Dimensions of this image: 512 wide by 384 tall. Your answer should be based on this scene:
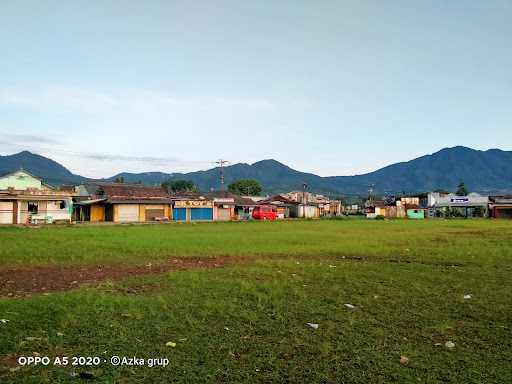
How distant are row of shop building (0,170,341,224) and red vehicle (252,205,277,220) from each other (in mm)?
2285

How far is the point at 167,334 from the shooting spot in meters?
6.22

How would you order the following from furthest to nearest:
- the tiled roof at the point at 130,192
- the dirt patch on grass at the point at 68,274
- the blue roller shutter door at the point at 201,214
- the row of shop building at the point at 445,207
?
the row of shop building at the point at 445,207, the blue roller shutter door at the point at 201,214, the tiled roof at the point at 130,192, the dirt patch on grass at the point at 68,274

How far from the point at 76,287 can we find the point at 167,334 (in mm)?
4968

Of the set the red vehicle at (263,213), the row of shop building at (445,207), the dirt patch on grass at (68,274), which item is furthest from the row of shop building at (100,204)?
the row of shop building at (445,207)

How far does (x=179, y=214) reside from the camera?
6531 centimetres

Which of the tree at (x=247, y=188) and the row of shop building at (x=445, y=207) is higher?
the tree at (x=247, y=188)

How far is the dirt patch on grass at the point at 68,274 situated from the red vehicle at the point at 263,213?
188ft

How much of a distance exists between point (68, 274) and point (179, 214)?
53.9 metres

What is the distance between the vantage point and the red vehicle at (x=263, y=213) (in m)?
72.6

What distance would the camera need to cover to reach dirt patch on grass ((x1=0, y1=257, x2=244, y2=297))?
991cm

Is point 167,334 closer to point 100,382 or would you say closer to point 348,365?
point 100,382

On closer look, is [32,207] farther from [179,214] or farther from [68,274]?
[68,274]

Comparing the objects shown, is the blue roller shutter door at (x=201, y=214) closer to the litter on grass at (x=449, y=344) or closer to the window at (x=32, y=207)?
the window at (x=32, y=207)

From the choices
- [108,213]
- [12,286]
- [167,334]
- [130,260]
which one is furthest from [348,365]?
[108,213]
